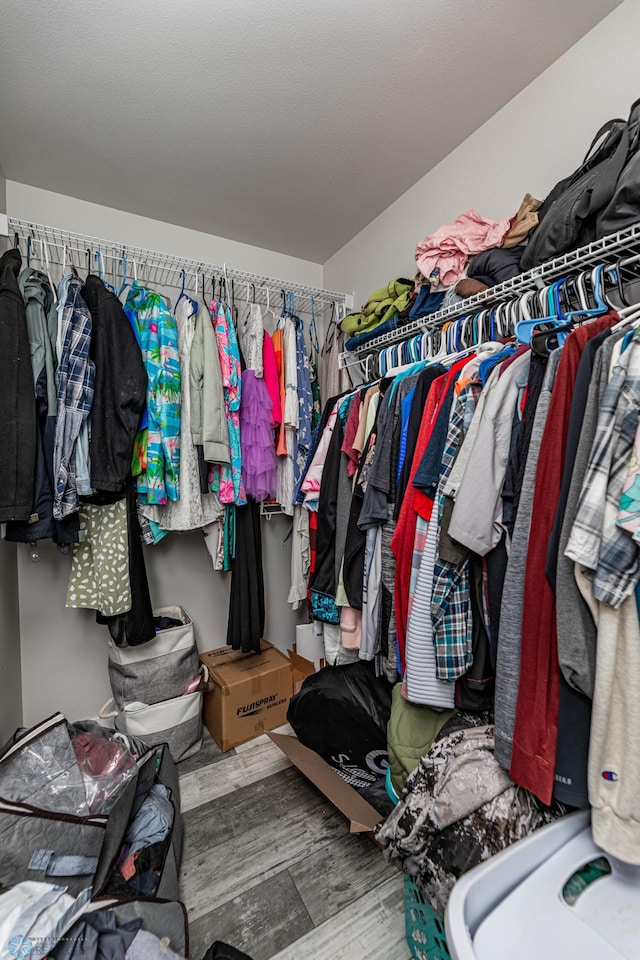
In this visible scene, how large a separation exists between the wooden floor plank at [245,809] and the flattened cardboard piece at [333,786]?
0.22 m

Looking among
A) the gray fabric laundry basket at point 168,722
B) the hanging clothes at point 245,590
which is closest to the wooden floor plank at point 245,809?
the gray fabric laundry basket at point 168,722

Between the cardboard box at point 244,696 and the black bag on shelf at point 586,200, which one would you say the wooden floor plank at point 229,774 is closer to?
the cardboard box at point 244,696

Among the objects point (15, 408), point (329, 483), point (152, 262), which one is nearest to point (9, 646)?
point (15, 408)

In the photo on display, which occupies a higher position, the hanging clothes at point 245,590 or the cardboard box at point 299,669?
the hanging clothes at point 245,590

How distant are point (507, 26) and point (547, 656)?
177cm

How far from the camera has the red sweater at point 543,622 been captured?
2.67 feet

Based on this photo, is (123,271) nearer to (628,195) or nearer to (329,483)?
(329,483)

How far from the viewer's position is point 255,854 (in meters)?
1.42

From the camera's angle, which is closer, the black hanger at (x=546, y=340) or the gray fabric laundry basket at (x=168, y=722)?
the black hanger at (x=546, y=340)

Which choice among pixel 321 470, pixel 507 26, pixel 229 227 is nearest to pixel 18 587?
pixel 321 470

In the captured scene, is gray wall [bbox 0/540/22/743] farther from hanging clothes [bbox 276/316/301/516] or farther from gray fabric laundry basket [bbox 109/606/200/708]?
hanging clothes [bbox 276/316/301/516]

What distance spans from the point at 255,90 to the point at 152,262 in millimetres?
879

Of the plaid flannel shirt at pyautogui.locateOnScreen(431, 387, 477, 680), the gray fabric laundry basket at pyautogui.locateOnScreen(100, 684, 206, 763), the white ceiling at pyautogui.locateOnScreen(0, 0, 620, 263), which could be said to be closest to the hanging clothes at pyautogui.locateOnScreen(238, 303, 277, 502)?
the white ceiling at pyautogui.locateOnScreen(0, 0, 620, 263)

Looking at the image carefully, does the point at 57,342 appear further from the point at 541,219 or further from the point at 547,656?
the point at 547,656
